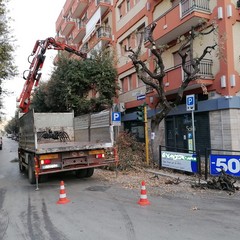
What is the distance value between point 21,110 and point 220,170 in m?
11.3

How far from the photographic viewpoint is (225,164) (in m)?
8.77

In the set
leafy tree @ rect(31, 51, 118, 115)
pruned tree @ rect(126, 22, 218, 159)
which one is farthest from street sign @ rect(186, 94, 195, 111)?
leafy tree @ rect(31, 51, 118, 115)

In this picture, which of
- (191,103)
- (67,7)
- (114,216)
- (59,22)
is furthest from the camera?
(59,22)

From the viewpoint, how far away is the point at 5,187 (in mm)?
9719

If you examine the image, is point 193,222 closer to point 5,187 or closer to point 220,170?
point 220,170

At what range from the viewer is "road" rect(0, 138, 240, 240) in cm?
488

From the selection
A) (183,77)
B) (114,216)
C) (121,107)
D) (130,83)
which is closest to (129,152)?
(183,77)

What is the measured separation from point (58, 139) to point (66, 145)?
2.94 metres

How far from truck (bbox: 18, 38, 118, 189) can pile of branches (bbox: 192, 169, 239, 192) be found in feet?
10.8

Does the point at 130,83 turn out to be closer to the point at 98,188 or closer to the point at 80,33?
the point at 80,33

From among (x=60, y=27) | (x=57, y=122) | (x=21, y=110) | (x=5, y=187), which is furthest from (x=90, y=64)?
(x=60, y=27)

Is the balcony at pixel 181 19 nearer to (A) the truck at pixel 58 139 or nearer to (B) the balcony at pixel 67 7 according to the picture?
(A) the truck at pixel 58 139

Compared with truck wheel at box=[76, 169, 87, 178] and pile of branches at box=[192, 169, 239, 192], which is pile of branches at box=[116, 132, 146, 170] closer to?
truck wheel at box=[76, 169, 87, 178]

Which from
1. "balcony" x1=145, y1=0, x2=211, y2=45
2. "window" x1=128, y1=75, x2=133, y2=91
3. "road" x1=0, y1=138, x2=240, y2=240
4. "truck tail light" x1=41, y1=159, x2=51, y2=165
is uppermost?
"balcony" x1=145, y1=0, x2=211, y2=45
